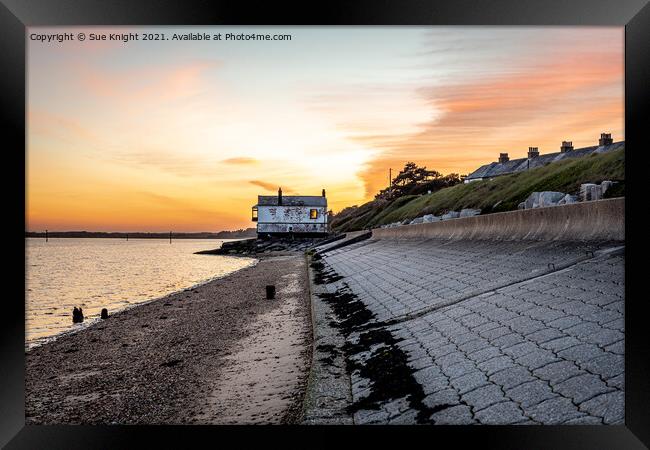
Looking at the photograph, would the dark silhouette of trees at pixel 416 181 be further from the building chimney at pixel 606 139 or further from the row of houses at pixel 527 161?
the building chimney at pixel 606 139

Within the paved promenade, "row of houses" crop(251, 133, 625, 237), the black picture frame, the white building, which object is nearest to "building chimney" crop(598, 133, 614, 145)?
"row of houses" crop(251, 133, 625, 237)

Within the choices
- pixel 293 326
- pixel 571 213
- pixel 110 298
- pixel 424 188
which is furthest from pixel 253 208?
pixel 571 213

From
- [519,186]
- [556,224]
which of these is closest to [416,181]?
[519,186]

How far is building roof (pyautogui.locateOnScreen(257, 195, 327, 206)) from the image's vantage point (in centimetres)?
7475

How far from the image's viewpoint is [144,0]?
13.2 ft

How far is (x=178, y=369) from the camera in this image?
9703 millimetres

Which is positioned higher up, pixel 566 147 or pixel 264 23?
pixel 566 147

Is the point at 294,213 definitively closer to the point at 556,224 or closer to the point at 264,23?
the point at 556,224

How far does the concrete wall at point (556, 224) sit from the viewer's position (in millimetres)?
7746

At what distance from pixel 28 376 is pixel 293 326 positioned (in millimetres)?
5960

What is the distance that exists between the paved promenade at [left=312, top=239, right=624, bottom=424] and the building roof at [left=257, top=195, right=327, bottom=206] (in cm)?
6542

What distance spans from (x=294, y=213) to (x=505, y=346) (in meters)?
70.6

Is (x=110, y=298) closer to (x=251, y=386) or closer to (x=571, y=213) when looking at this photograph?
(x=251, y=386)
